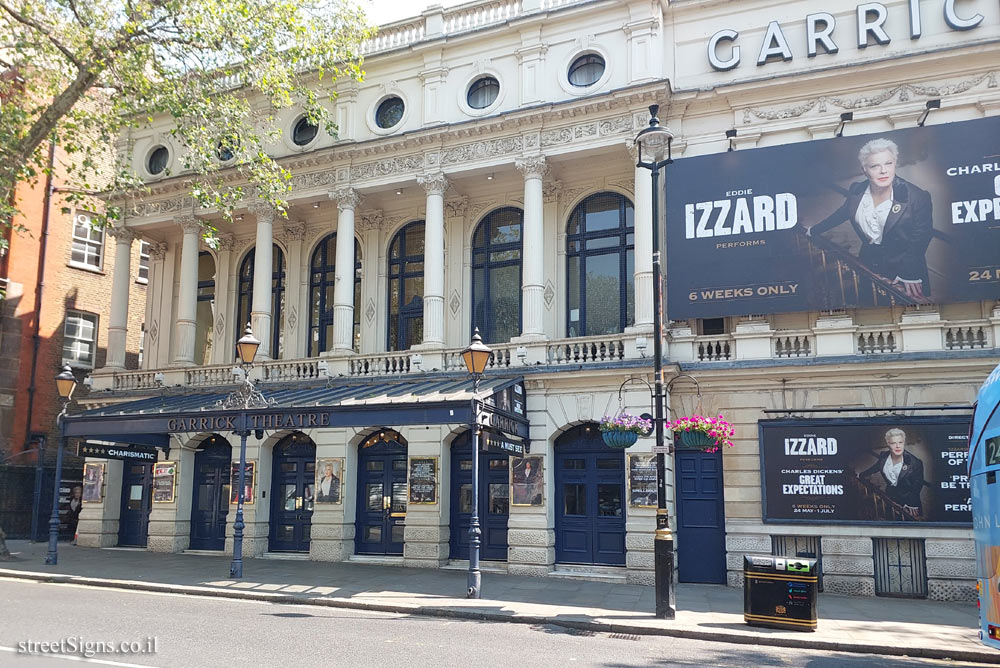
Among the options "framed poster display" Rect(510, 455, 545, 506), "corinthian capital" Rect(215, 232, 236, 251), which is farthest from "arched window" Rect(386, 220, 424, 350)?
"corinthian capital" Rect(215, 232, 236, 251)

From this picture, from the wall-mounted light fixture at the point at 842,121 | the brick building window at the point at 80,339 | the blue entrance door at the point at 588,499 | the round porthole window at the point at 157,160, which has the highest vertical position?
the round porthole window at the point at 157,160

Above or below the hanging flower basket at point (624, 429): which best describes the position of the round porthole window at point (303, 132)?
above

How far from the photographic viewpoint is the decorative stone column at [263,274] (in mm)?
23828

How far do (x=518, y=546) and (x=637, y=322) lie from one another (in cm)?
622

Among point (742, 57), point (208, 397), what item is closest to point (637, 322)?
point (742, 57)

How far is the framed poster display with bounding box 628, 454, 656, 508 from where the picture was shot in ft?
59.1

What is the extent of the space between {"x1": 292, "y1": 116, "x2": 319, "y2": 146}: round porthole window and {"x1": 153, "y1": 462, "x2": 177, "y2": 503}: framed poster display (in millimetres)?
10743

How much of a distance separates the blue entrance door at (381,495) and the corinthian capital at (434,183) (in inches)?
273

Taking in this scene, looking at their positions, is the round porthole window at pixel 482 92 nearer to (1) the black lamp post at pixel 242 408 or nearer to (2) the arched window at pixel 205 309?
(1) the black lamp post at pixel 242 408

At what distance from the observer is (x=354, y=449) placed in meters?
22.0

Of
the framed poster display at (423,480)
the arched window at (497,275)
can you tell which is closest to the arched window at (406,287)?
Result: the arched window at (497,275)

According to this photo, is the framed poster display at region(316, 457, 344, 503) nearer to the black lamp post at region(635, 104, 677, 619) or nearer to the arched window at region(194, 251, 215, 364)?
the arched window at region(194, 251, 215, 364)

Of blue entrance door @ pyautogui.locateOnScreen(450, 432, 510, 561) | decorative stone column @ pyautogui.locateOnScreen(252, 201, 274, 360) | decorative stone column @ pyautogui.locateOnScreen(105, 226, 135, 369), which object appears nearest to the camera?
blue entrance door @ pyautogui.locateOnScreen(450, 432, 510, 561)

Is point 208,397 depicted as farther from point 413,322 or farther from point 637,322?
point 637,322
